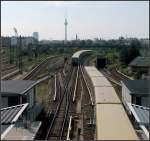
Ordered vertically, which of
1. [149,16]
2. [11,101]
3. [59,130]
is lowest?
[59,130]

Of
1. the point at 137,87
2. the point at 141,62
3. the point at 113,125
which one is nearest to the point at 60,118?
the point at 137,87

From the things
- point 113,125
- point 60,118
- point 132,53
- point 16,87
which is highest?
point 132,53

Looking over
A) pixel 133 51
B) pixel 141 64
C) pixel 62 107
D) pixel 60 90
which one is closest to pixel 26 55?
pixel 133 51

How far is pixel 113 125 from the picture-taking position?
6922mm

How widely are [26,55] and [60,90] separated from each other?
3575cm

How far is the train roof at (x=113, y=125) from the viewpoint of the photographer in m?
6.13

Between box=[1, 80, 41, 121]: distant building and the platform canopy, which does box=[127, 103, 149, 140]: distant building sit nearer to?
the platform canopy

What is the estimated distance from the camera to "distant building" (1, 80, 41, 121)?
1230 cm

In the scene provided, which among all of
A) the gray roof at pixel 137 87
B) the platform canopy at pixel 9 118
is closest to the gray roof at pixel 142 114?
the platform canopy at pixel 9 118

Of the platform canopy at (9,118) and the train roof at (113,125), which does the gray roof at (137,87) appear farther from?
the platform canopy at (9,118)

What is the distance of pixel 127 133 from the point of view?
6.29m

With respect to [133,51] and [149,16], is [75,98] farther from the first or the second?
[133,51]

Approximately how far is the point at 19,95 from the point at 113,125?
605 centimetres

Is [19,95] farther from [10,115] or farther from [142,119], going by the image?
[142,119]
